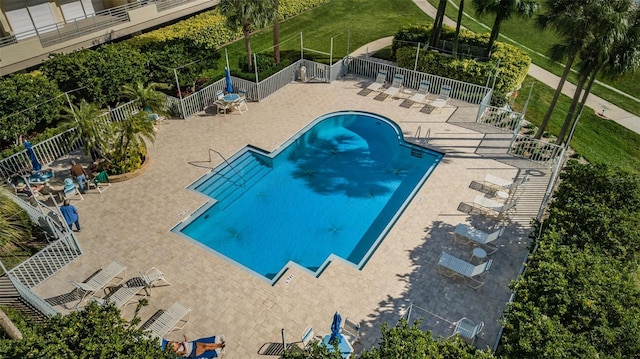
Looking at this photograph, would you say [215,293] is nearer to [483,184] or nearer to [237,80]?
[483,184]

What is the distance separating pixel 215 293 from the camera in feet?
47.3

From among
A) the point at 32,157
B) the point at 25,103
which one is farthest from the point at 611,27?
the point at 25,103

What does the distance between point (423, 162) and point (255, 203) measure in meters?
8.57

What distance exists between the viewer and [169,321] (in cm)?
1302

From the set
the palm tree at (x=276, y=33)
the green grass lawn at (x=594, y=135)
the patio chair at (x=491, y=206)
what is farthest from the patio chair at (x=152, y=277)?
the green grass lawn at (x=594, y=135)

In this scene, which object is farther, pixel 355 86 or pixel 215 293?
pixel 355 86

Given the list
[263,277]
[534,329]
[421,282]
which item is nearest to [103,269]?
[263,277]

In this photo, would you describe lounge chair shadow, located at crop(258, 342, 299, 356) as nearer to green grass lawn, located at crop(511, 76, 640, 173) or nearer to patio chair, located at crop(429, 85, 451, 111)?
patio chair, located at crop(429, 85, 451, 111)

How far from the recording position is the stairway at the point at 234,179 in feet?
62.8

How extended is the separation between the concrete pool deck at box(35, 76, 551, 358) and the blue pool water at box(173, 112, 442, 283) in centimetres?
72

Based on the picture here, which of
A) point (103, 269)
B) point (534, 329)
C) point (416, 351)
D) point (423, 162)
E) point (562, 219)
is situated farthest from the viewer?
point (423, 162)

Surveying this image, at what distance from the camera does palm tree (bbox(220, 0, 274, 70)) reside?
2356 cm

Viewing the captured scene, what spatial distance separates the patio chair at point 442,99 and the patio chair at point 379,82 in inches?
137

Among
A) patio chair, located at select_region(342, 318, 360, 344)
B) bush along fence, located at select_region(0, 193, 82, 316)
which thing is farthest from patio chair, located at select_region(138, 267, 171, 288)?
patio chair, located at select_region(342, 318, 360, 344)
